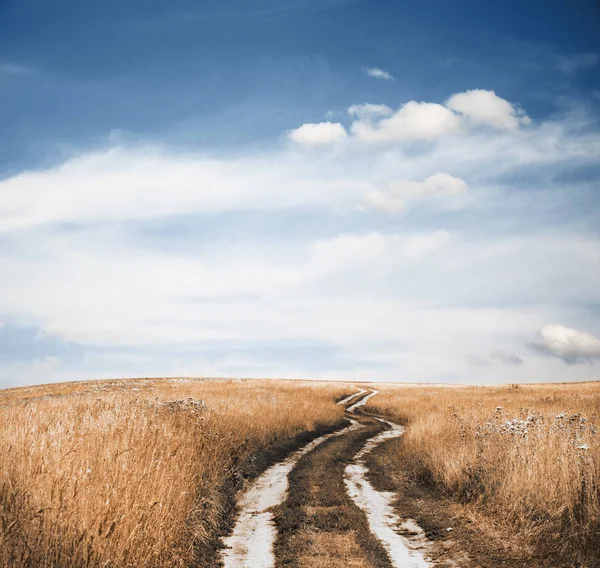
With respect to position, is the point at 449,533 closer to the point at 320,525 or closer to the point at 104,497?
the point at 320,525

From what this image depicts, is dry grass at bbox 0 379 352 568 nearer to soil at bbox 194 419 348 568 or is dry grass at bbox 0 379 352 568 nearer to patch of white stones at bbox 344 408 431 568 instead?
soil at bbox 194 419 348 568

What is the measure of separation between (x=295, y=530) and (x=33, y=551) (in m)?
4.49

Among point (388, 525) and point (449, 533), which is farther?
point (388, 525)

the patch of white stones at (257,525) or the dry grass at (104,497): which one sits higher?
the dry grass at (104,497)

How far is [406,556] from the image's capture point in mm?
6965

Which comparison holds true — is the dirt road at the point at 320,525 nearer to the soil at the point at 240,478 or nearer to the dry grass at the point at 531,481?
the soil at the point at 240,478

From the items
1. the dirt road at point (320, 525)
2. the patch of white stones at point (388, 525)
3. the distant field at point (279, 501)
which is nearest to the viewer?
the distant field at point (279, 501)

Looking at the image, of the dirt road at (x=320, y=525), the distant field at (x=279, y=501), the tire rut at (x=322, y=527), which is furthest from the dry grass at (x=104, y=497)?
Result: the tire rut at (x=322, y=527)

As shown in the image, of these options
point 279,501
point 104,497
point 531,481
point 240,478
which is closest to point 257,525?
point 279,501

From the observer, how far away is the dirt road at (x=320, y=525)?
6.79 meters

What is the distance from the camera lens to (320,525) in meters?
8.11

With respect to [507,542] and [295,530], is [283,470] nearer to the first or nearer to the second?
[295,530]

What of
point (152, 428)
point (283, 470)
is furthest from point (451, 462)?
point (152, 428)

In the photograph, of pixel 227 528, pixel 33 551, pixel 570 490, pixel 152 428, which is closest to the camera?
pixel 33 551
